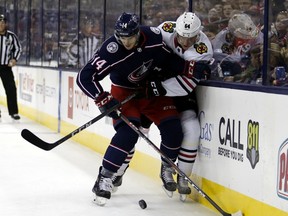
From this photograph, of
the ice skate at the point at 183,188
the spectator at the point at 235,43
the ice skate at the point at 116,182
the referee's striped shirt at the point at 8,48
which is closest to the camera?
the spectator at the point at 235,43

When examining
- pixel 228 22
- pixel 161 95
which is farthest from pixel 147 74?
pixel 228 22

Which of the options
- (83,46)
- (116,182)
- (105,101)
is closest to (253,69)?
(105,101)

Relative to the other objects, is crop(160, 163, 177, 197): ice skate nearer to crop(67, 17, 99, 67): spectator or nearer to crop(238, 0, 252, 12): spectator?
crop(238, 0, 252, 12): spectator

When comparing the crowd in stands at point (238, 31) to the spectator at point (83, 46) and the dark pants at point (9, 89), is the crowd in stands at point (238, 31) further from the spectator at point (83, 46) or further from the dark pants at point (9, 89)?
the dark pants at point (9, 89)

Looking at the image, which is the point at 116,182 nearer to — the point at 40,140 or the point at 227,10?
the point at 40,140

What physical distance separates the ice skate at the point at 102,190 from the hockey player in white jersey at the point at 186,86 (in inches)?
15.4

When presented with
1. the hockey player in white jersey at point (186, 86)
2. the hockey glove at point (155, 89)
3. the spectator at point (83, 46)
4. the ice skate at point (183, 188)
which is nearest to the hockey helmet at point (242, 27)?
the hockey player in white jersey at point (186, 86)

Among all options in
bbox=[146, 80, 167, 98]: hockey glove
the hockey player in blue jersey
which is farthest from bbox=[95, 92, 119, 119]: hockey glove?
bbox=[146, 80, 167, 98]: hockey glove

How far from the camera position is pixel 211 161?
4355 millimetres

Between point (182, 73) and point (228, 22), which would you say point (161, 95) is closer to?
point (182, 73)

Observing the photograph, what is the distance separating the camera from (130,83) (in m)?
4.53

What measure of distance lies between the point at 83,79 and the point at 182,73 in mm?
560

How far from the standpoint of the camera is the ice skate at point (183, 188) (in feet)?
14.5

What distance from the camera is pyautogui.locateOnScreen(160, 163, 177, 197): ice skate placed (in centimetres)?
448
